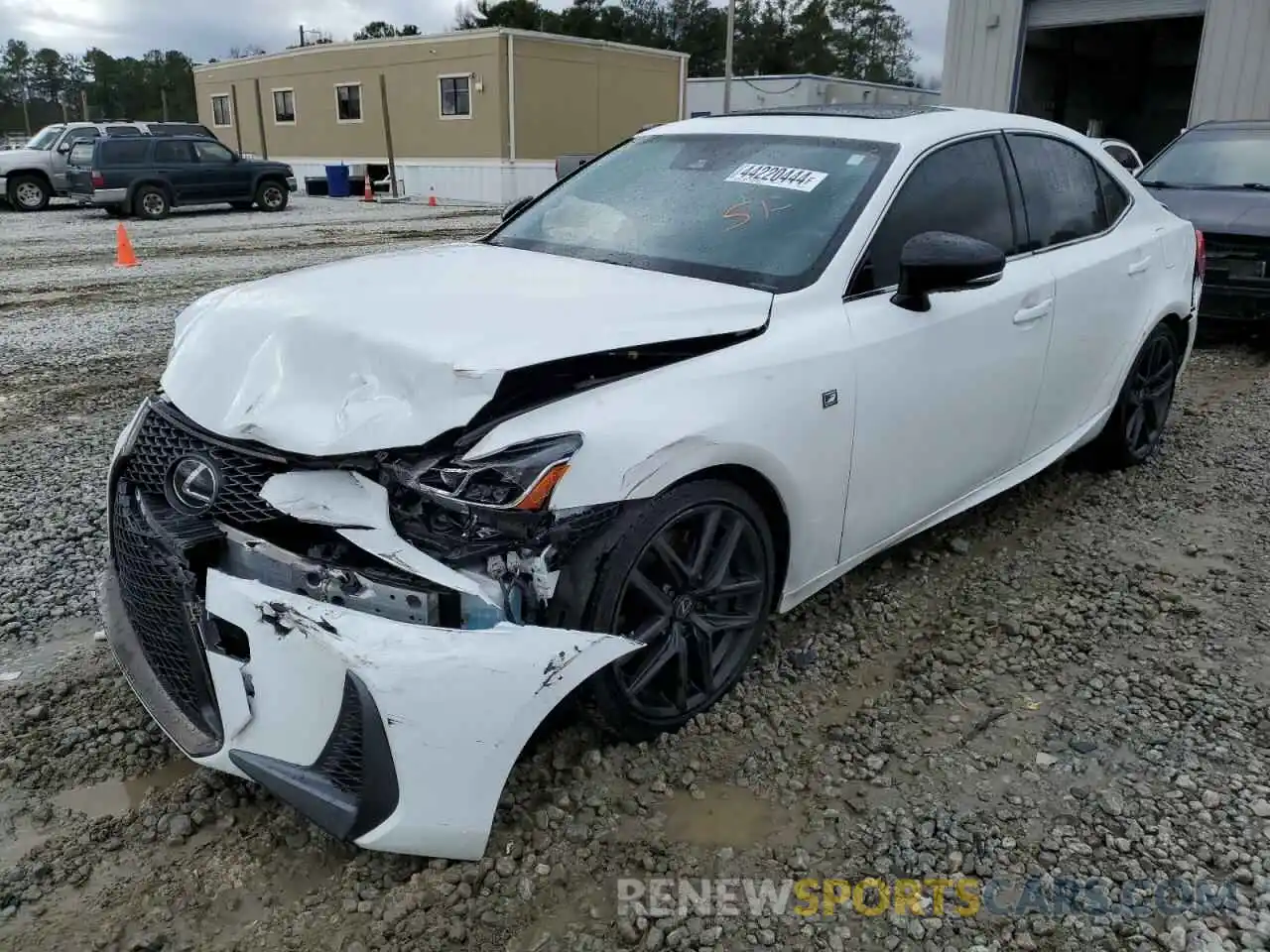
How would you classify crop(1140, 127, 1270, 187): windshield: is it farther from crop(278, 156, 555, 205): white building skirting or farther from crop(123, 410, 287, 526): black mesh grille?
crop(278, 156, 555, 205): white building skirting

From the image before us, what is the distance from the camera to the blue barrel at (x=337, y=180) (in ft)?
90.2

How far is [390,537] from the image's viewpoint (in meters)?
2.18

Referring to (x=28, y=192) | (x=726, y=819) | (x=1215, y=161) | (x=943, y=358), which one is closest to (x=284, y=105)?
(x=28, y=192)

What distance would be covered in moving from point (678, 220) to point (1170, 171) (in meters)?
7.49

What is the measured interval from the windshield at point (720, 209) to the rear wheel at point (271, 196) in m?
19.5

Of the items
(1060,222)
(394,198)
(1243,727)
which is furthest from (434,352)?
(394,198)

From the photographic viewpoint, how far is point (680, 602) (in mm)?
2625

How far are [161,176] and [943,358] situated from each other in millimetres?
19797

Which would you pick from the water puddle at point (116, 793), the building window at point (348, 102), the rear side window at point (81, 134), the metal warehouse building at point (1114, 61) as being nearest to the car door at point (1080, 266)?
the water puddle at point (116, 793)

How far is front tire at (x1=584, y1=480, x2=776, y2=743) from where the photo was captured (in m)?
2.39

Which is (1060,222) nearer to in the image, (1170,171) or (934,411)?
(934,411)

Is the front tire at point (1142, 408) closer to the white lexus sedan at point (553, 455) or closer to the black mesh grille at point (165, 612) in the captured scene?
the white lexus sedan at point (553, 455)

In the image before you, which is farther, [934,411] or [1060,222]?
[1060,222]

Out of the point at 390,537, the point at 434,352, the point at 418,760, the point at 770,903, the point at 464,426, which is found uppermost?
the point at 434,352
